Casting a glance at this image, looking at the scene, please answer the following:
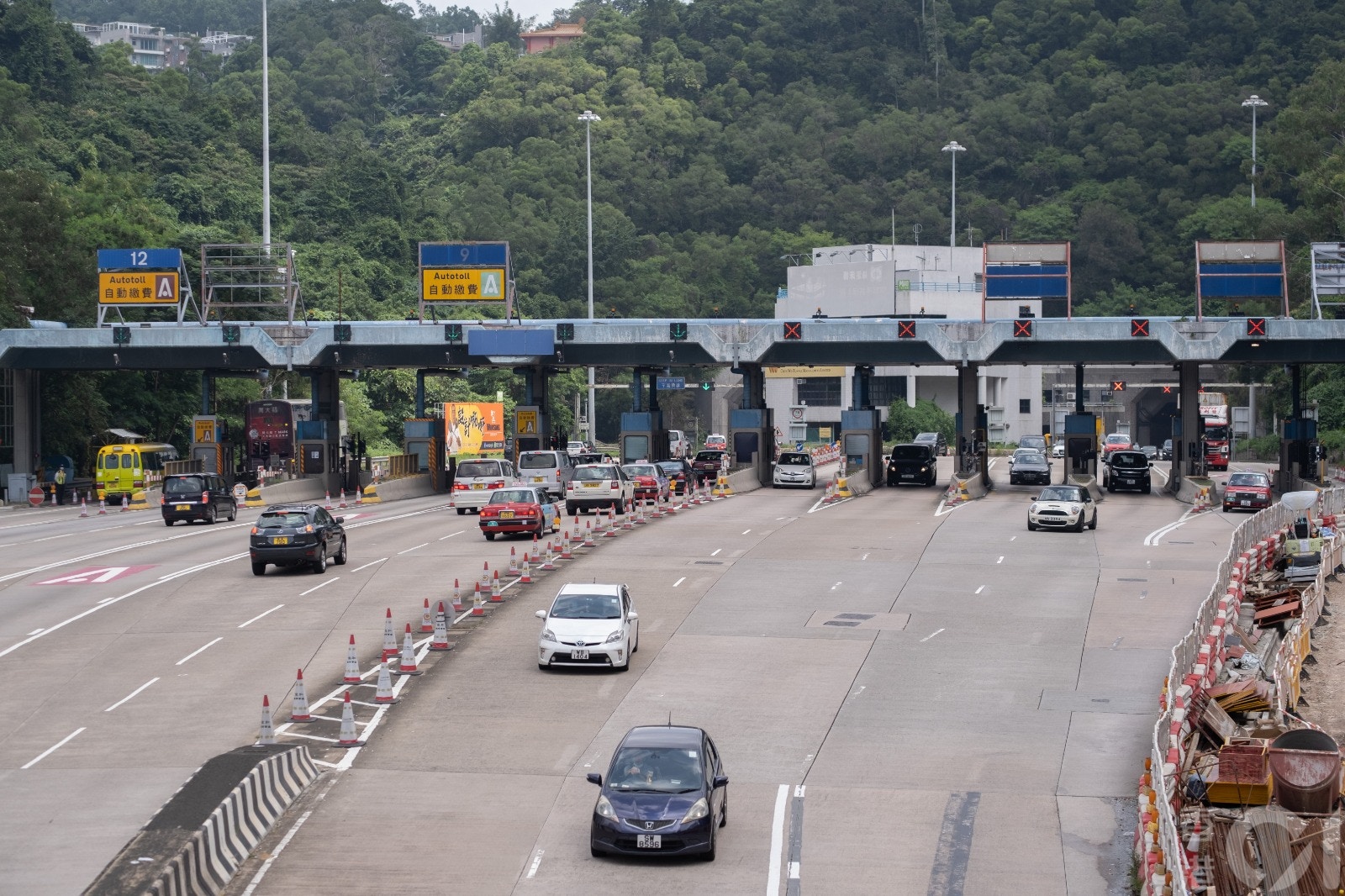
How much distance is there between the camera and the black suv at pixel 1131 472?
70.5 meters

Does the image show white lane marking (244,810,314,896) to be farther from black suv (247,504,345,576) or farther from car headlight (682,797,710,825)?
black suv (247,504,345,576)

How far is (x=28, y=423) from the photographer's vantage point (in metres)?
73.8

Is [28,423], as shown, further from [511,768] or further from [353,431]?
[511,768]

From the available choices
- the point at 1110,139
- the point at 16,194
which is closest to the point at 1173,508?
the point at 16,194

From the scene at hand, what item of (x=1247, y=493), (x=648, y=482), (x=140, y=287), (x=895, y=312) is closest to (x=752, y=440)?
(x=648, y=482)

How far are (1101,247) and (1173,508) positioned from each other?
9500 cm

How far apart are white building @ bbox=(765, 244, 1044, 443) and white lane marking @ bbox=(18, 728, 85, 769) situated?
11298 centimetres

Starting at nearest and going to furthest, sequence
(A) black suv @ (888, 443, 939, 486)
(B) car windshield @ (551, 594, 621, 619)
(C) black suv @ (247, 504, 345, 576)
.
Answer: (B) car windshield @ (551, 594, 621, 619), (C) black suv @ (247, 504, 345, 576), (A) black suv @ (888, 443, 939, 486)

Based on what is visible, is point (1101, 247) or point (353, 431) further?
point (1101, 247)

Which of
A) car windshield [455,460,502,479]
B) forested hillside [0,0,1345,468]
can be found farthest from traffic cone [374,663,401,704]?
forested hillside [0,0,1345,468]

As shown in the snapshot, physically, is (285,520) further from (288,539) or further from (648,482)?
(648,482)

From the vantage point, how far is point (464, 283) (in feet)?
242

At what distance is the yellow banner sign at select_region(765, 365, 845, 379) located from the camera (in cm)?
12762

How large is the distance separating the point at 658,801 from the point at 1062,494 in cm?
3330
